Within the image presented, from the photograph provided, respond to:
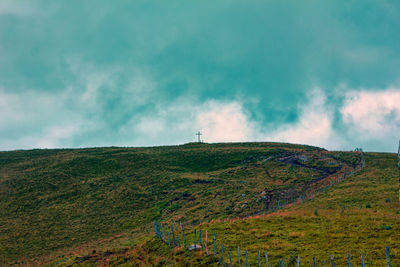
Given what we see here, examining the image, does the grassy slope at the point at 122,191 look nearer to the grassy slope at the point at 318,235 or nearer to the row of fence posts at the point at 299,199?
the row of fence posts at the point at 299,199

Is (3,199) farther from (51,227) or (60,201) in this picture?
(51,227)

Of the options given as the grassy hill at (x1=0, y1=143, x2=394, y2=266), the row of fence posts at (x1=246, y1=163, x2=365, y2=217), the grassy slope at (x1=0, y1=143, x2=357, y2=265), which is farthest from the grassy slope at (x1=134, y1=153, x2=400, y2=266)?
the grassy slope at (x1=0, y1=143, x2=357, y2=265)

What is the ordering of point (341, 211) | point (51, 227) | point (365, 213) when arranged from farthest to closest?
point (51, 227) < point (341, 211) < point (365, 213)

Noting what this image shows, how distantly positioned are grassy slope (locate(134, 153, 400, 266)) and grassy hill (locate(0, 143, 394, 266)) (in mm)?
90

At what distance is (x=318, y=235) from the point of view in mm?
22125

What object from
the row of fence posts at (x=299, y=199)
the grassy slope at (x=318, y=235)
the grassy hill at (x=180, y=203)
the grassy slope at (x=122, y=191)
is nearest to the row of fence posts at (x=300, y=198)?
the row of fence posts at (x=299, y=199)

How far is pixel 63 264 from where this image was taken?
30.9 m

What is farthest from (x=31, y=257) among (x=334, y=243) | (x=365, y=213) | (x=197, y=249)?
(x=365, y=213)

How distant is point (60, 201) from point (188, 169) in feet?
109

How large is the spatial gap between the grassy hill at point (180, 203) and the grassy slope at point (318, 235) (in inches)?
3.6

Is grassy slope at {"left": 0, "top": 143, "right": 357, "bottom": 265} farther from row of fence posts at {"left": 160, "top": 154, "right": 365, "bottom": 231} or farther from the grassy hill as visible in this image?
row of fence posts at {"left": 160, "top": 154, "right": 365, "bottom": 231}

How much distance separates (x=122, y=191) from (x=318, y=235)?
49060 millimetres

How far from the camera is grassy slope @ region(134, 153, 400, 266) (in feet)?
60.3

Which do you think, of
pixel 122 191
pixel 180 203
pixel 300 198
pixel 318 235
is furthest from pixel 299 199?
pixel 122 191
